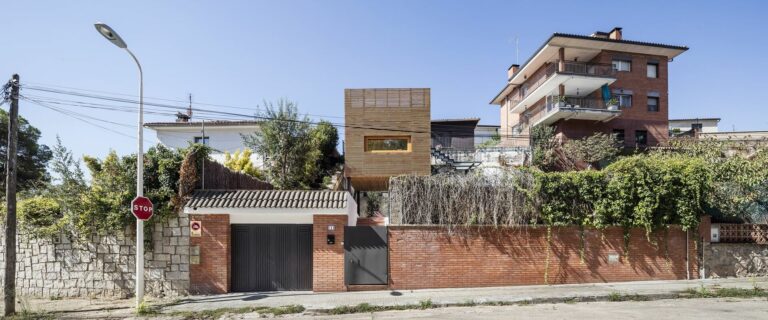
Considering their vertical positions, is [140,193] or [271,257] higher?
[140,193]

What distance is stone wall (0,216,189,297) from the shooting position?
Result: 11.3 m

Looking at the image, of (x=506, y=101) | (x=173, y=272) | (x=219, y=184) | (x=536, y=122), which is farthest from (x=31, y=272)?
(x=506, y=101)

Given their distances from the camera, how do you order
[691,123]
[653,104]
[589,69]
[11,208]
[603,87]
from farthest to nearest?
[691,123] → [653,104] → [603,87] → [589,69] → [11,208]

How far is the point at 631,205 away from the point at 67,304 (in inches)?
644

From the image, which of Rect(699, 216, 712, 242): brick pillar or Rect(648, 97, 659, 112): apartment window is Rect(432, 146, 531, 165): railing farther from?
Rect(648, 97, 659, 112): apartment window

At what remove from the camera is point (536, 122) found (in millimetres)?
29562

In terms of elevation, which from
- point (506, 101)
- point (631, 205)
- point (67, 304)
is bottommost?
point (67, 304)

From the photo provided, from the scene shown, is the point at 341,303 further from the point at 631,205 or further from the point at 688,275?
the point at 688,275

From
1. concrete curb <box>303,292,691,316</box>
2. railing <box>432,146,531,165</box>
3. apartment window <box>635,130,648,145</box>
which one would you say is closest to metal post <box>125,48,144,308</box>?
concrete curb <box>303,292,691,316</box>

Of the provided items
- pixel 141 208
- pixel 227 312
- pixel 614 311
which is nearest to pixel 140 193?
pixel 141 208

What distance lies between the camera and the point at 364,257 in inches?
456

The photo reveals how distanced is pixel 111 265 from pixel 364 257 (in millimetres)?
7269

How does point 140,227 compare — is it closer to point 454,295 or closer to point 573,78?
point 454,295

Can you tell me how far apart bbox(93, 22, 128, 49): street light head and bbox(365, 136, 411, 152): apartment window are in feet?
35.9
